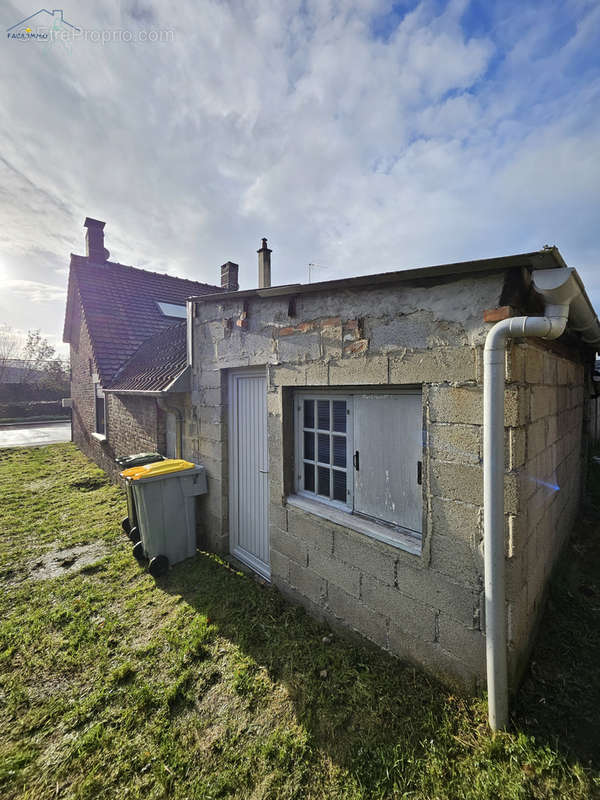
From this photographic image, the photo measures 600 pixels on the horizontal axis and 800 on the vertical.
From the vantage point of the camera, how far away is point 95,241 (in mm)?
12633

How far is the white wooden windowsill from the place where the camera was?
9.36 ft

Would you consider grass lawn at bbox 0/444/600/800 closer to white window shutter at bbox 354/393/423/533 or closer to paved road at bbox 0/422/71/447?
white window shutter at bbox 354/393/423/533

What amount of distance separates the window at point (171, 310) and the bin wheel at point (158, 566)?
31.1 ft

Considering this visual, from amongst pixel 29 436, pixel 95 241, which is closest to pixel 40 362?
pixel 29 436

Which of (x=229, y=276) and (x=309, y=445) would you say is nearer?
(x=309, y=445)

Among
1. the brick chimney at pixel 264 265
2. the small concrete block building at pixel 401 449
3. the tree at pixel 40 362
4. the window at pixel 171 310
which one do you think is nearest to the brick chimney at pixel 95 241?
the window at pixel 171 310

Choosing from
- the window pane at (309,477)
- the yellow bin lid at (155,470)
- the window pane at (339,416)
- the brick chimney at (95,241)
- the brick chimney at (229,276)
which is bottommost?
the yellow bin lid at (155,470)

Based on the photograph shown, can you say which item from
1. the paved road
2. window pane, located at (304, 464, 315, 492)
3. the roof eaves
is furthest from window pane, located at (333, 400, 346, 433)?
the paved road

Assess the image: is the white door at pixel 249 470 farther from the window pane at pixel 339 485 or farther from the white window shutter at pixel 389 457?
the white window shutter at pixel 389 457

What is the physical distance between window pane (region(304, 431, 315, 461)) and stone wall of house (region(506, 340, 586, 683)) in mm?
1938

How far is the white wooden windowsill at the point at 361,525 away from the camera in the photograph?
2852mm

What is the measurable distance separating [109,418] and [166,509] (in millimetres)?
5946

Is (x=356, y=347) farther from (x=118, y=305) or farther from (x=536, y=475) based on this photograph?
(x=118, y=305)

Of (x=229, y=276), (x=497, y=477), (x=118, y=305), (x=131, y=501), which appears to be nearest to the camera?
(x=497, y=477)
